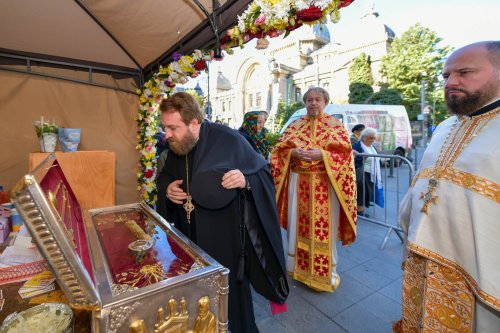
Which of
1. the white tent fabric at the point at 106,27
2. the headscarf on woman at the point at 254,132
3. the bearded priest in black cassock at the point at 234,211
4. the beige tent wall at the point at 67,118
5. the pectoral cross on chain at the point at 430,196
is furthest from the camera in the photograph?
the headscarf on woman at the point at 254,132

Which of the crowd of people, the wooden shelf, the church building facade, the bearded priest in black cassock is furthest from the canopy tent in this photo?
the church building facade

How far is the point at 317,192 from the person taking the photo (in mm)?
3078

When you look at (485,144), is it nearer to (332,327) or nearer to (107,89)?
(332,327)

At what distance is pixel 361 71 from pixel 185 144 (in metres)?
32.6

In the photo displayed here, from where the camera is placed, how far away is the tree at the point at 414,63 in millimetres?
25656

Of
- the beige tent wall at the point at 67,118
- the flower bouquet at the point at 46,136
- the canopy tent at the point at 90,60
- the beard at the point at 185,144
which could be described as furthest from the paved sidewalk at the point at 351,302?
the beige tent wall at the point at 67,118

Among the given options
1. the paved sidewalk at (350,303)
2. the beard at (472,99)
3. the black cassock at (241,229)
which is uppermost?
the beard at (472,99)

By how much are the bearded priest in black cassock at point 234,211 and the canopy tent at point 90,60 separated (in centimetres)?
139

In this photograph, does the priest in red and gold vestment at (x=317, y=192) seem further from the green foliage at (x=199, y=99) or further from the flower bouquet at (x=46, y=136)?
the flower bouquet at (x=46, y=136)

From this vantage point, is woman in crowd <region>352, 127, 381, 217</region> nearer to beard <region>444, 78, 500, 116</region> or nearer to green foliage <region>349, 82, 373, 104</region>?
beard <region>444, 78, 500, 116</region>

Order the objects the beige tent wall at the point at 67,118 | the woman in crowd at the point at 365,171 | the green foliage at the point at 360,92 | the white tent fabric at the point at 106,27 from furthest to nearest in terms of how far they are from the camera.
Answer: the green foliage at the point at 360,92 → the woman in crowd at the point at 365,171 → the beige tent wall at the point at 67,118 → the white tent fabric at the point at 106,27

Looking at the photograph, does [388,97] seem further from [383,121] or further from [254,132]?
[254,132]

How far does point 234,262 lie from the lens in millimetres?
1815

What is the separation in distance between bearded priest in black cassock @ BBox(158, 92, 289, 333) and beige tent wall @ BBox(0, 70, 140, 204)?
3.41 metres
